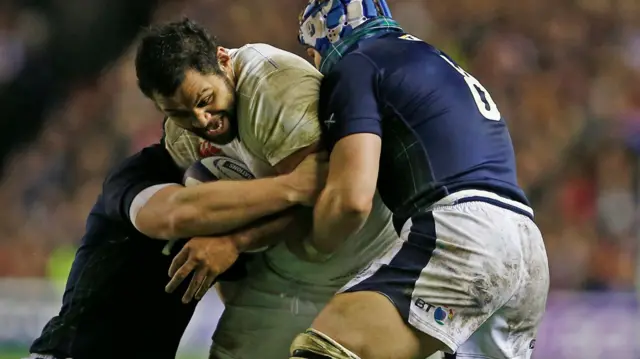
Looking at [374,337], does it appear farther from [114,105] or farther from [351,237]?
[114,105]

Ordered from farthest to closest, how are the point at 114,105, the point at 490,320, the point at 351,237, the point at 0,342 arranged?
the point at 114,105
the point at 0,342
the point at 351,237
the point at 490,320

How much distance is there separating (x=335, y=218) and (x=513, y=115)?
4223 millimetres

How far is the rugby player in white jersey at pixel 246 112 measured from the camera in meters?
2.74

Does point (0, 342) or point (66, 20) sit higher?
point (66, 20)

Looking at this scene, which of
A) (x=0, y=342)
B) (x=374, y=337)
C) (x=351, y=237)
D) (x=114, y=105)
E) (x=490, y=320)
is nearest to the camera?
(x=374, y=337)

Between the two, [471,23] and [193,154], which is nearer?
[193,154]

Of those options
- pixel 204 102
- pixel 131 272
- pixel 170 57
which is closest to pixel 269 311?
pixel 131 272

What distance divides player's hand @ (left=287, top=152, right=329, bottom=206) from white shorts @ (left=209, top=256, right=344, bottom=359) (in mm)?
464

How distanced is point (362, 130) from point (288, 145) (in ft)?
0.70

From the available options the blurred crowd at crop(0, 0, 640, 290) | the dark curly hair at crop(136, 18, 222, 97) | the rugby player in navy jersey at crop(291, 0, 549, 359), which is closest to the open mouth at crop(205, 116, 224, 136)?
the dark curly hair at crop(136, 18, 222, 97)

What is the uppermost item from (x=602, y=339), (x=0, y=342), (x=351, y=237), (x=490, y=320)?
(x=351, y=237)

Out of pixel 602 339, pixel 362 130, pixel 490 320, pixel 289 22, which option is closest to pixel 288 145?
pixel 362 130

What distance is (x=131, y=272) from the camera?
307 cm

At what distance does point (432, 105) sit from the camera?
274 cm
